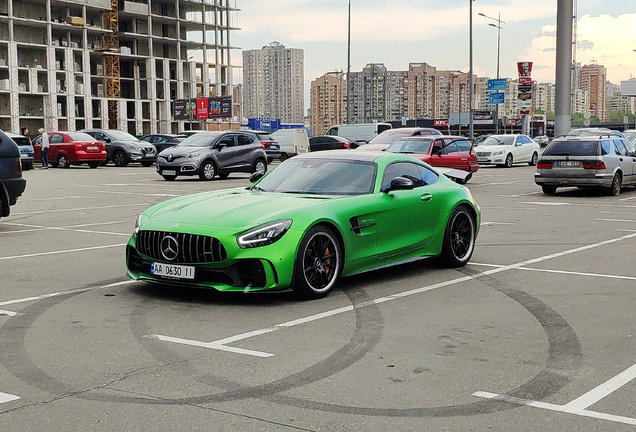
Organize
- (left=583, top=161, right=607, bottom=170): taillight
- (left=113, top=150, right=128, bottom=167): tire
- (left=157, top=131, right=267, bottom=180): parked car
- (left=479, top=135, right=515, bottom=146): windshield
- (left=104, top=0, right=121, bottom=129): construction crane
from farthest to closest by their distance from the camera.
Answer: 1. (left=104, top=0, right=121, bottom=129): construction crane
2. (left=479, top=135, right=515, bottom=146): windshield
3. (left=113, top=150, right=128, bottom=167): tire
4. (left=157, top=131, right=267, bottom=180): parked car
5. (left=583, top=161, right=607, bottom=170): taillight

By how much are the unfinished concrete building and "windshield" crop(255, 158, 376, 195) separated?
80684 mm

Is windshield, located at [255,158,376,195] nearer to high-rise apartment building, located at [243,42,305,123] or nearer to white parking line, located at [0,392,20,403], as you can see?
white parking line, located at [0,392,20,403]

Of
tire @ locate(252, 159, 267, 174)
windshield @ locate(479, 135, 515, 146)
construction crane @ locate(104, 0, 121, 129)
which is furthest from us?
construction crane @ locate(104, 0, 121, 129)

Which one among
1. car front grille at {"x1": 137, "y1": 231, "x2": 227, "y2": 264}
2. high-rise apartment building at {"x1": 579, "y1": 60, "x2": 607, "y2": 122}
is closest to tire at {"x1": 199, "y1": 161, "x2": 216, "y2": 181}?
car front grille at {"x1": 137, "y1": 231, "x2": 227, "y2": 264}

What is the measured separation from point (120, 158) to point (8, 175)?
26708 mm

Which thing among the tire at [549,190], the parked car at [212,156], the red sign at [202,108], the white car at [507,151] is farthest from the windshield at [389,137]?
the red sign at [202,108]

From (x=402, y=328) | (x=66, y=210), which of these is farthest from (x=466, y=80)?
(x=402, y=328)

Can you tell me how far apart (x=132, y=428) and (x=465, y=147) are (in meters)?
22.5

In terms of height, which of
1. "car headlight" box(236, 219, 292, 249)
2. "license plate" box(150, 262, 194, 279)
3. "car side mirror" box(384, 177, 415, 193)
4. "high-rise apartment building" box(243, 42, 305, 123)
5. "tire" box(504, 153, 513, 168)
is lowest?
"tire" box(504, 153, 513, 168)

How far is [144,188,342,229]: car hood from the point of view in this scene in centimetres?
743

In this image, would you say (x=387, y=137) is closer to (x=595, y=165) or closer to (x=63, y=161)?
(x=595, y=165)

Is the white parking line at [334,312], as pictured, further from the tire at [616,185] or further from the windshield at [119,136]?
the windshield at [119,136]

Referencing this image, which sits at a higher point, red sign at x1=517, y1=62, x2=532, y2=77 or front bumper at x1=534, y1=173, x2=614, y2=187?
red sign at x1=517, y1=62, x2=532, y2=77

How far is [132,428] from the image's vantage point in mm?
4188
